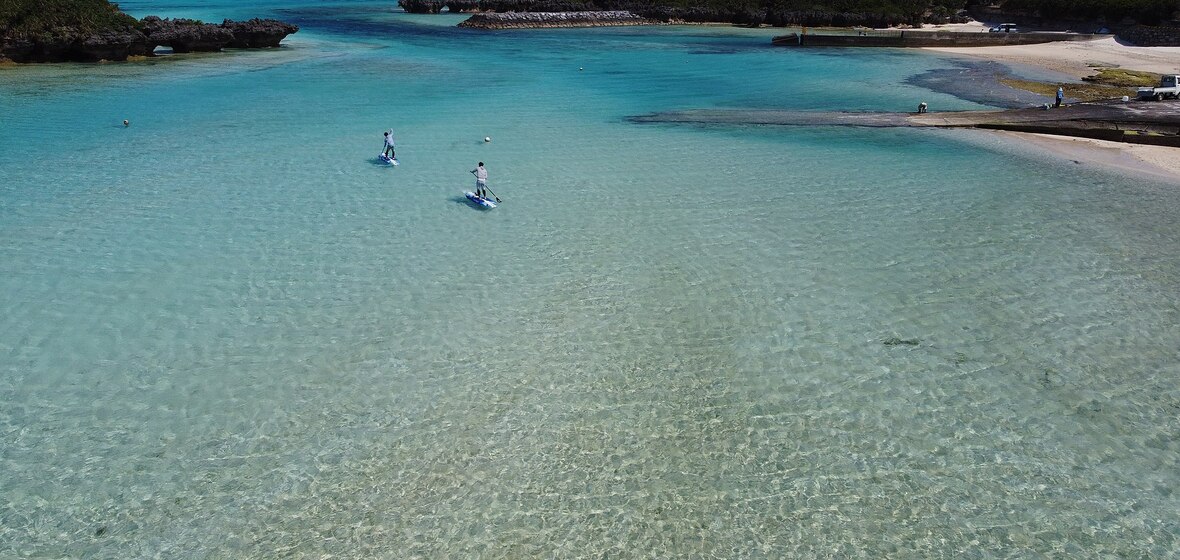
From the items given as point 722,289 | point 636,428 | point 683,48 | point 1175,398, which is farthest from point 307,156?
point 683,48

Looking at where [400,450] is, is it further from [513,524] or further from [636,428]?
[636,428]

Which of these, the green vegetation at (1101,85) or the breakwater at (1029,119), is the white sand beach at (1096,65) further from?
the green vegetation at (1101,85)

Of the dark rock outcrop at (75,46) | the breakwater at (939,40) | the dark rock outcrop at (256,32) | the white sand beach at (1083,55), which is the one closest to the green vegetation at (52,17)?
the dark rock outcrop at (75,46)

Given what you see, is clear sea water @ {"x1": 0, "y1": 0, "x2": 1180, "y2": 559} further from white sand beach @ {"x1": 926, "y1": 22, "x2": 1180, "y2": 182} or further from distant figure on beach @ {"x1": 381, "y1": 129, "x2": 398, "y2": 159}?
white sand beach @ {"x1": 926, "y1": 22, "x2": 1180, "y2": 182}

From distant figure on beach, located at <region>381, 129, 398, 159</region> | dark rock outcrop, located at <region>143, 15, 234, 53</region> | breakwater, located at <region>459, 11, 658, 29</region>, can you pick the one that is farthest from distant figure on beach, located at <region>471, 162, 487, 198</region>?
breakwater, located at <region>459, 11, 658, 29</region>

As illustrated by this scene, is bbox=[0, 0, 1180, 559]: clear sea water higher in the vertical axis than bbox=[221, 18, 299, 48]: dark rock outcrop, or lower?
lower

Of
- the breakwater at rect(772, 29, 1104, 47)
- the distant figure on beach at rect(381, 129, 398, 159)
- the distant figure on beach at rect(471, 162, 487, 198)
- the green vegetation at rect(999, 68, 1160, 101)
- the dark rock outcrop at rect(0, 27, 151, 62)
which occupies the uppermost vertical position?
the breakwater at rect(772, 29, 1104, 47)
